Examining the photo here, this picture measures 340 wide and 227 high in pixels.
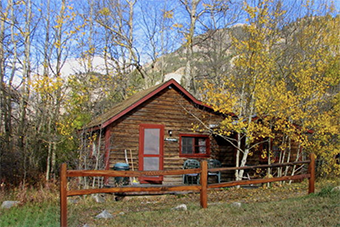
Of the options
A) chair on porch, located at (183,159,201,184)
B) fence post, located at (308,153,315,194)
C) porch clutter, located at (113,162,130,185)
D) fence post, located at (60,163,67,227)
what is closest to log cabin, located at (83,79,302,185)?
chair on porch, located at (183,159,201,184)

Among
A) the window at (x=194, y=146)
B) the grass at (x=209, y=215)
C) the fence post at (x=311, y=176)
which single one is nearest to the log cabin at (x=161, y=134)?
the window at (x=194, y=146)

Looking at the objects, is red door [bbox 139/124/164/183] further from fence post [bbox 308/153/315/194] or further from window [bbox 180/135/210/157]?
fence post [bbox 308/153/315/194]

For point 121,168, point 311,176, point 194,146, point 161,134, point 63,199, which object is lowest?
point 63,199

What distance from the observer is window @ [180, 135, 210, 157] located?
1589 centimetres

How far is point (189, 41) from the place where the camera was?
25.2 metres

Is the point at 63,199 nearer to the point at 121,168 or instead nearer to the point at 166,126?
the point at 121,168

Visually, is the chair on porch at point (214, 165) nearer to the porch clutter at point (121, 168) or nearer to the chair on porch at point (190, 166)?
the chair on porch at point (190, 166)

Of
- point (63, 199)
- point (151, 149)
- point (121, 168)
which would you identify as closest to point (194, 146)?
point (151, 149)

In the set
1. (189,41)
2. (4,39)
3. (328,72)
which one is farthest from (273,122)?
(4,39)

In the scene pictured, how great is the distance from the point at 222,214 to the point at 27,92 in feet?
39.3

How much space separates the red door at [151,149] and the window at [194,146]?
3.47 ft

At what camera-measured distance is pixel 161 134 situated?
15406 mm

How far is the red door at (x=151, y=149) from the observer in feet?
49.3

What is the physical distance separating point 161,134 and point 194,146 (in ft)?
5.59
